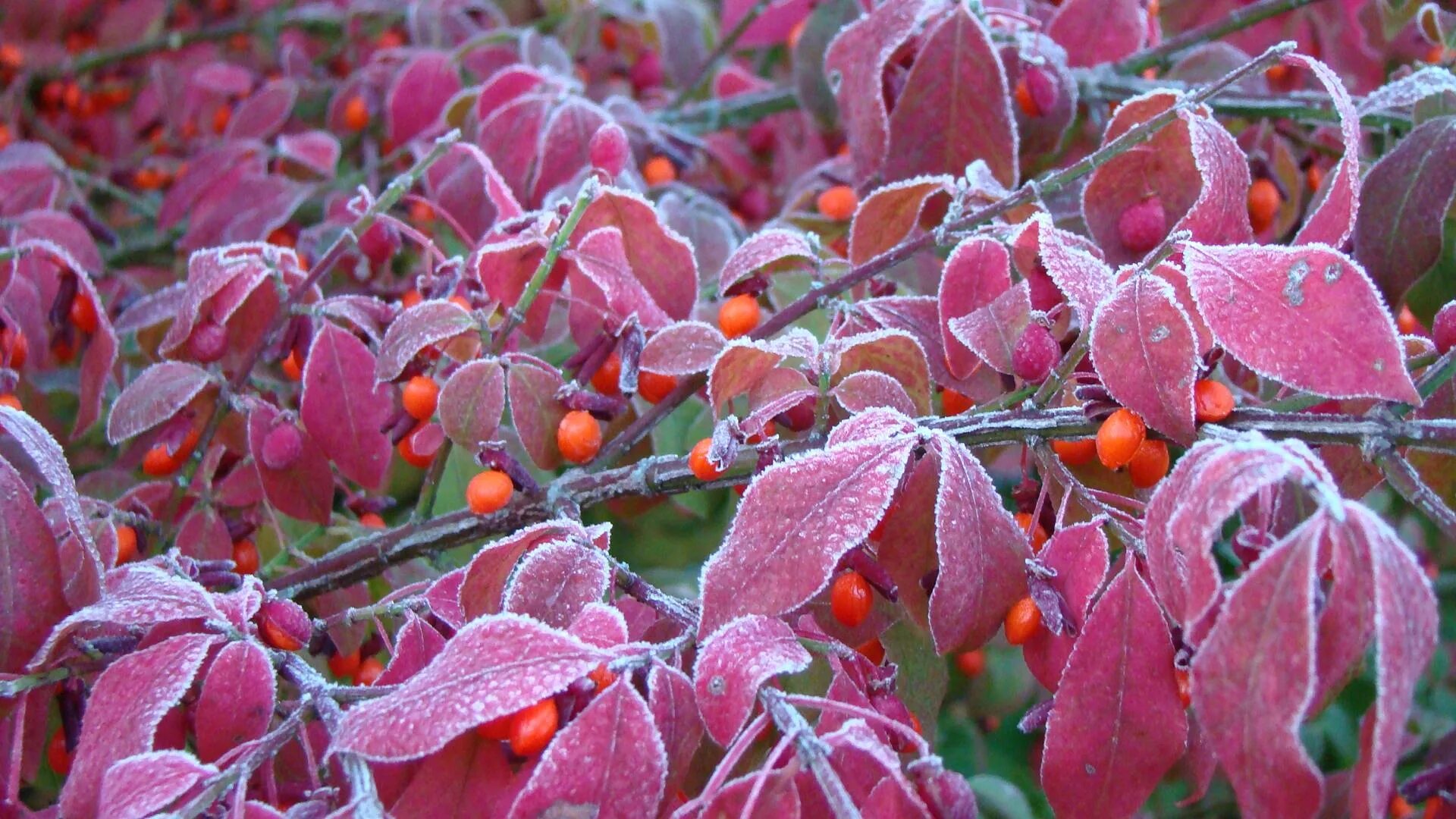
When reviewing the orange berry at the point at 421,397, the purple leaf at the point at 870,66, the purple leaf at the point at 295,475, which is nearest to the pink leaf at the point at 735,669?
the orange berry at the point at 421,397

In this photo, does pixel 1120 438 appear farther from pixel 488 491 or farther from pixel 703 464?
pixel 488 491

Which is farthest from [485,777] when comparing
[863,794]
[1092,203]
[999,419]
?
[1092,203]

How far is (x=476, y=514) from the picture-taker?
35.0 inches

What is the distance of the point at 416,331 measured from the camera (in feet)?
2.72

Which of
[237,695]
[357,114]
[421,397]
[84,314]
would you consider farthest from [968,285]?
[357,114]

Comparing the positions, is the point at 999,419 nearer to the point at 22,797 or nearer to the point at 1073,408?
the point at 1073,408

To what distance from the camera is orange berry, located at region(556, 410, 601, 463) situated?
0.84 metres

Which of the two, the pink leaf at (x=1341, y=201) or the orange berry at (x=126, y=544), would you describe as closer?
the pink leaf at (x=1341, y=201)

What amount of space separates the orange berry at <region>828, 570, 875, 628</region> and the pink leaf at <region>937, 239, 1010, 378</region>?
18 centimetres

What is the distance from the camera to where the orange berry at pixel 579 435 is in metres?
0.84

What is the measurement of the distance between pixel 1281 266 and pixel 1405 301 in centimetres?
59

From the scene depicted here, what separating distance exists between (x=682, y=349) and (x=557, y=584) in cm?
21

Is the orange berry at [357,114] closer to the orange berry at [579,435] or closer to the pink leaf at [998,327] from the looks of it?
the orange berry at [579,435]

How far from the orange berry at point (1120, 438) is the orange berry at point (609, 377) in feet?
1.25
